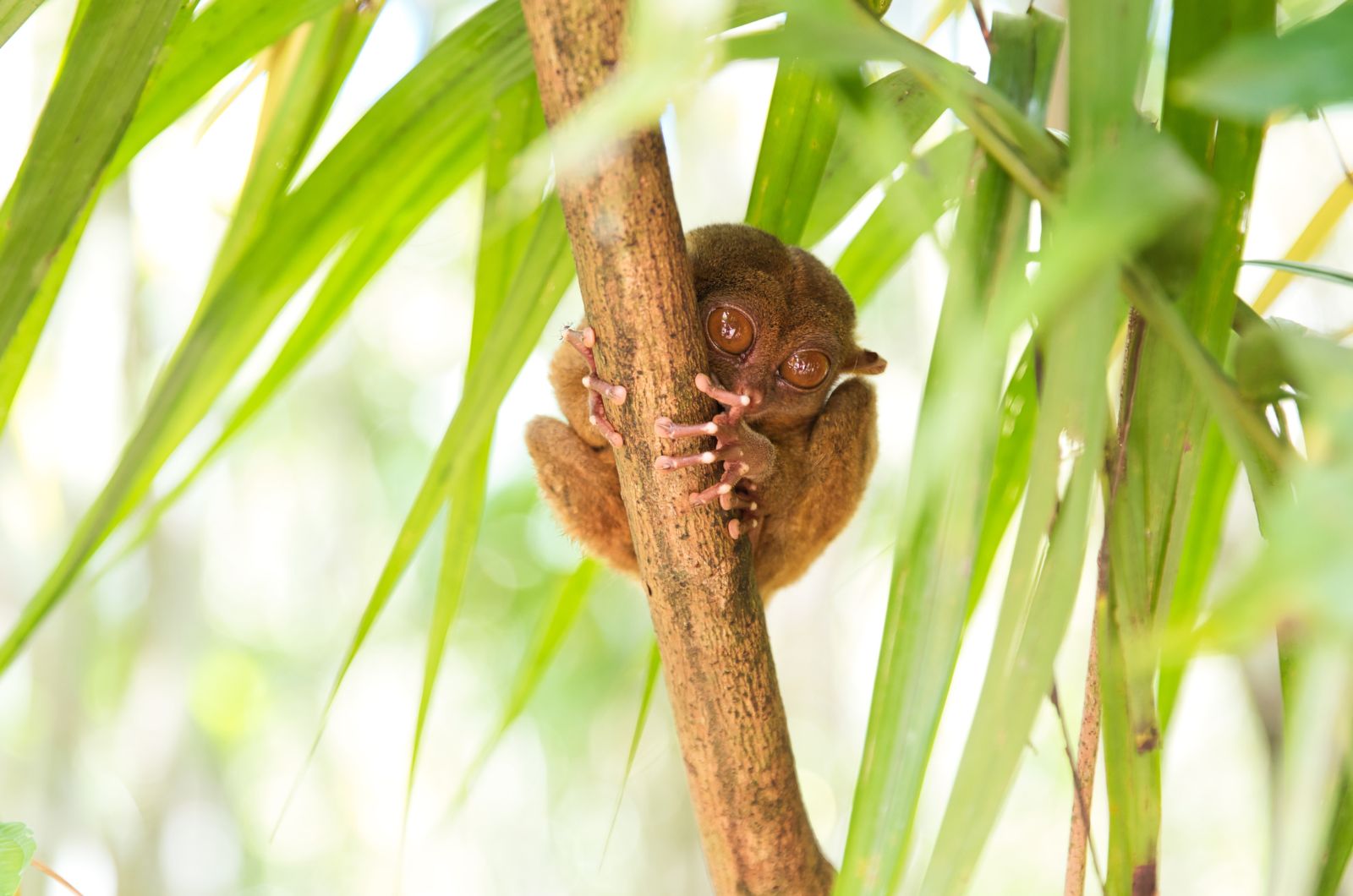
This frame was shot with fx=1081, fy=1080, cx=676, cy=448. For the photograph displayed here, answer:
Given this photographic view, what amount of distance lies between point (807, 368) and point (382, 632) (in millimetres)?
13569

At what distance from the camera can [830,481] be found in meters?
2.38

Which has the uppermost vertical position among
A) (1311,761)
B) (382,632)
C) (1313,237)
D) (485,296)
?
(382,632)

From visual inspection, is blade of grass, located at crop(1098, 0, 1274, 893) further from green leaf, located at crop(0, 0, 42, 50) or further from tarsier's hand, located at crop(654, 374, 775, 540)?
green leaf, located at crop(0, 0, 42, 50)

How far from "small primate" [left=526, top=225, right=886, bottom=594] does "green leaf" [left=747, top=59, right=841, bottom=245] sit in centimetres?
27

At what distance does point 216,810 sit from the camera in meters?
10.7

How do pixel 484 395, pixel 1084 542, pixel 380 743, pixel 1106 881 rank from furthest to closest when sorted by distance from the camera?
pixel 380 743, pixel 484 395, pixel 1106 881, pixel 1084 542

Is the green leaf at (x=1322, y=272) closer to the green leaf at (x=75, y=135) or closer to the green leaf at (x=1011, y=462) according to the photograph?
the green leaf at (x=1011, y=462)

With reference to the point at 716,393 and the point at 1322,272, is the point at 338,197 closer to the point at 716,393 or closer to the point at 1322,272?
the point at 716,393

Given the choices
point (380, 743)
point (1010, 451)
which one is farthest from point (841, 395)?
point (380, 743)

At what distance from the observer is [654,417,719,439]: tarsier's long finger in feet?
5.11

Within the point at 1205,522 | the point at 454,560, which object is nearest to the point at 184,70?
the point at 454,560

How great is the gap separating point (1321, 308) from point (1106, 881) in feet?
18.1

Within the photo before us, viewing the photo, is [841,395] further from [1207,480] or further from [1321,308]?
[1321,308]

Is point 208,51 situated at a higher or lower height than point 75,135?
higher
